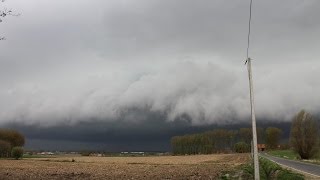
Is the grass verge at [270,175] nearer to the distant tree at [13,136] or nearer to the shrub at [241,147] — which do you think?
the shrub at [241,147]

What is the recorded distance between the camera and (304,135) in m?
98.1

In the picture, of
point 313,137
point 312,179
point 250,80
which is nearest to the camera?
point 250,80

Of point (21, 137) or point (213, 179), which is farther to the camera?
point (21, 137)

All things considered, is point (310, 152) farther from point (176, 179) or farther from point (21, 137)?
point (21, 137)

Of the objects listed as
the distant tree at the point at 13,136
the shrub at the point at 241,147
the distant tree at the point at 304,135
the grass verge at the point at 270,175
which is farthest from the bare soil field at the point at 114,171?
the distant tree at the point at 13,136

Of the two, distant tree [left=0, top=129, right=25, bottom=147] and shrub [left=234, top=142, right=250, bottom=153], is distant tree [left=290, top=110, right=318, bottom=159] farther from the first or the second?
distant tree [left=0, top=129, right=25, bottom=147]

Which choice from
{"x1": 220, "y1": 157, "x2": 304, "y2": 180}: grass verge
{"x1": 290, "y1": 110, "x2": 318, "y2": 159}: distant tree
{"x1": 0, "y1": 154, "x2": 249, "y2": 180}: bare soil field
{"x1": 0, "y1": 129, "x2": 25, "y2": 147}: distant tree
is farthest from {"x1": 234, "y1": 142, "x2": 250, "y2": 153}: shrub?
{"x1": 220, "y1": 157, "x2": 304, "y2": 180}: grass verge

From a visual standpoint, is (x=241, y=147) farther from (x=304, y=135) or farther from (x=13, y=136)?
(x=13, y=136)

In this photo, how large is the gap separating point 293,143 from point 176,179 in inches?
2714

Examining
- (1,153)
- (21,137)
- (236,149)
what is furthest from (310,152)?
(21,137)

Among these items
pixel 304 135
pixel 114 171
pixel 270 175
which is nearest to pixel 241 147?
pixel 304 135

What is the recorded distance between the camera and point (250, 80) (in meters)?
20.1

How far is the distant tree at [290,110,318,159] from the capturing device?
319 feet

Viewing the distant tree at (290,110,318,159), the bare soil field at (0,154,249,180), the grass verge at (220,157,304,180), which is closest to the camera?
the grass verge at (220,157,304,180)
